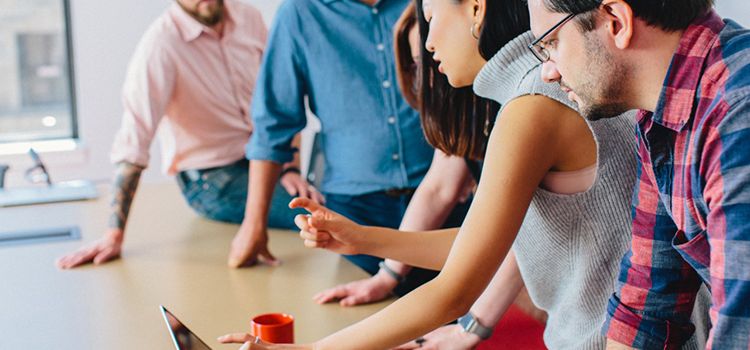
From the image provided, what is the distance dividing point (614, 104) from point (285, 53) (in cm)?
133

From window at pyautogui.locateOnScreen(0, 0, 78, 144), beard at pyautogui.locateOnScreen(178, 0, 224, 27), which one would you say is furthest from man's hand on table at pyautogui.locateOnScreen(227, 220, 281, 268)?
window at pyautogui.locateOnScreen(0, 0, 78, 144)

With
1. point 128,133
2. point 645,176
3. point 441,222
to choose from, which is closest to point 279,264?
point 441,222

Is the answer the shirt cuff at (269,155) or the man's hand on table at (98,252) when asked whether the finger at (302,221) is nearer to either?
the shirt cuff at (269,155)

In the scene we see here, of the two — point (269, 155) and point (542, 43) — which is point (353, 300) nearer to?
point (269, 155)

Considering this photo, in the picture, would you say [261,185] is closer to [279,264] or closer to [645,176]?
[279,264]

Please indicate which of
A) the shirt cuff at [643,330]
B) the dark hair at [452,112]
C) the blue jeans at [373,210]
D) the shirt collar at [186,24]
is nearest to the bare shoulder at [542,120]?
the shirt cuff at [643,330]

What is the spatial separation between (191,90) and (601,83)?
5.88 ft

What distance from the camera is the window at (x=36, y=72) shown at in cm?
475

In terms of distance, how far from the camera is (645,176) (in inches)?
45.2

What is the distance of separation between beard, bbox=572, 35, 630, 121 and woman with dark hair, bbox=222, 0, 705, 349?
0.18 m

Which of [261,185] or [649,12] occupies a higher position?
[649,12]

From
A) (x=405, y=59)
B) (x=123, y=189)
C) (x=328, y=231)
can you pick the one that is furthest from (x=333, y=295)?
(x=123, y=189)

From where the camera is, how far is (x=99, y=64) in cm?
465

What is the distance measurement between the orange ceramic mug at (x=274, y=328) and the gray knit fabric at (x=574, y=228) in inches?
15.4
